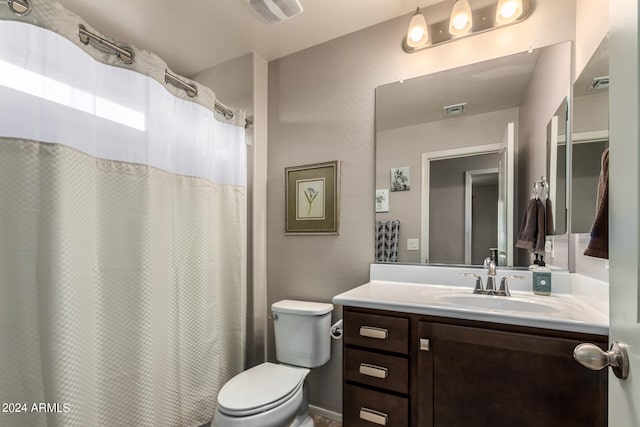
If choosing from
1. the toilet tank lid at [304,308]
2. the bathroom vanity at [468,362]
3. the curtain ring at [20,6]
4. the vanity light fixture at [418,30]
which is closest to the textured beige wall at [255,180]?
the toilet tank lid at [304,308]

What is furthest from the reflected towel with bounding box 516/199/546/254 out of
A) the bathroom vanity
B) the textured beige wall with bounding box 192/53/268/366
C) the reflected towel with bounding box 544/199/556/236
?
the textured beige wall with bounding box 192/53/268/366

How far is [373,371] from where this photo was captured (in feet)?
4.01

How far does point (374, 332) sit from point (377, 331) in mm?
14

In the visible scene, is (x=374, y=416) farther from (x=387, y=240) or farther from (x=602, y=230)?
(x=602, y=230)

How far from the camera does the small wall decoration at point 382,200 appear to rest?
176 centimetres

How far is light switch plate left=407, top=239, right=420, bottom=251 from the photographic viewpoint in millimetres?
1684

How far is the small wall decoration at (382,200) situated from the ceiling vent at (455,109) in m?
0.54

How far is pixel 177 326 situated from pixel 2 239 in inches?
31.1

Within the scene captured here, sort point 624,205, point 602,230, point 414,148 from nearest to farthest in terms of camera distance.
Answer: point 624,205 → point 602,230 → point 414,148

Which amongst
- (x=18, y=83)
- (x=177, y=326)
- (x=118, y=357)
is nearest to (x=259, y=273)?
(x=177, y=326)

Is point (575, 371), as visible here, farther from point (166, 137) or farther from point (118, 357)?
point (166, 137)

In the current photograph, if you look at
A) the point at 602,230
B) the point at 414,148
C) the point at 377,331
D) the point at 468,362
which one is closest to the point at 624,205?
the point at 602,230

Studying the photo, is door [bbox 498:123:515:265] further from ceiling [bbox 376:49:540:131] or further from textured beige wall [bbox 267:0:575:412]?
textured beige wall [bbox 267:0:575:412]

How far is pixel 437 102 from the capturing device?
5.44ft
